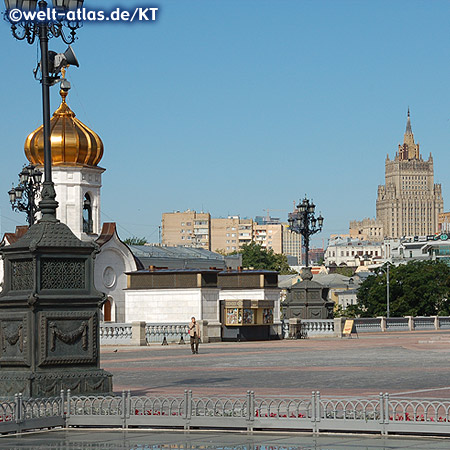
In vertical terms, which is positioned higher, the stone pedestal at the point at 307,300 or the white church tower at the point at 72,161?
the white church tower at the point at 72,161

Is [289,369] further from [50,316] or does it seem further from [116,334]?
[116,334]

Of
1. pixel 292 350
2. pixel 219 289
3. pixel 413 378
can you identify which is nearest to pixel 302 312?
pixel 219 289

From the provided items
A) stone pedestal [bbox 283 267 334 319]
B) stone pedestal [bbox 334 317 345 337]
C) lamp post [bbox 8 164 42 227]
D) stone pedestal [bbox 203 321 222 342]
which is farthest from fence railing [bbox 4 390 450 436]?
stone pedestal [bbox 283 267 334 319]

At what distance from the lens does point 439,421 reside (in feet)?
44.7

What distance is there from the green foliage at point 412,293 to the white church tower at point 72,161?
28162mm

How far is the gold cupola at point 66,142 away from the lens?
58125 millimetres

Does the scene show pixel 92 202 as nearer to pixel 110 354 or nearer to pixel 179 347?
pixel 179 347

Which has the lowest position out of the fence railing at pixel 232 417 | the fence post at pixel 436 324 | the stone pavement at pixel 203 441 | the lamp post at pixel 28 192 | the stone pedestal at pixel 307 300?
the fence post at pixel 436 324

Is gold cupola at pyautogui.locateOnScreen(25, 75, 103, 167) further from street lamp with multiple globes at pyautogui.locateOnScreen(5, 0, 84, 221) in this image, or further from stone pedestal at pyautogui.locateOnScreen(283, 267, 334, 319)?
street lamp with multiple globes at pyautogui.locateOnScreen(5, 0, 84, 221)

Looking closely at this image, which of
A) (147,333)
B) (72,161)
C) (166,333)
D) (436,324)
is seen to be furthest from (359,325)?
(72,161)

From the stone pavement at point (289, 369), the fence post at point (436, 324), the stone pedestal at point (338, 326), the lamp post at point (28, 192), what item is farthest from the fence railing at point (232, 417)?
the fence post at point (436, 324)

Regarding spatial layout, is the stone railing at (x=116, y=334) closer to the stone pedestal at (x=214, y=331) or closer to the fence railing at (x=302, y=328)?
the fence railing at (x=302, y=328)

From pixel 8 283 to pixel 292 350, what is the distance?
21228mm

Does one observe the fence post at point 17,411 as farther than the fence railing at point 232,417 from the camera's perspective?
Yes
